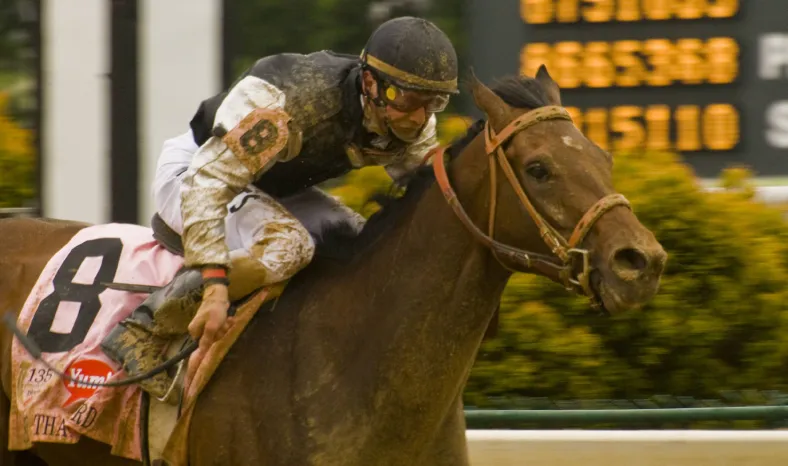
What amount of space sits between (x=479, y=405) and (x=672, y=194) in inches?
54.3

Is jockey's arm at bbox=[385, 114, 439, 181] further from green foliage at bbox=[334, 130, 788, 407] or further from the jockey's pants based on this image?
green foliage at bbox=[334, 130, 788, 407]

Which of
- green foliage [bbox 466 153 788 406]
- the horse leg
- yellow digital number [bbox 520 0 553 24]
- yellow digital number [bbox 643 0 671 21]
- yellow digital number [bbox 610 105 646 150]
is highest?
yellow digital number [bbox 643 0 671 21]

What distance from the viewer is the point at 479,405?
6230 millimetres

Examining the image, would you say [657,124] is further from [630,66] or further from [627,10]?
[627,10]

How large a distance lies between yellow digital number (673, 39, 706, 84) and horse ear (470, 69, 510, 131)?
13.8 feet

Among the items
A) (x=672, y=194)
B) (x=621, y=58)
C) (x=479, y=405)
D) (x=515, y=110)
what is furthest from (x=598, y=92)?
(x=515, y=110)

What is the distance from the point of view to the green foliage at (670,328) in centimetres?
617

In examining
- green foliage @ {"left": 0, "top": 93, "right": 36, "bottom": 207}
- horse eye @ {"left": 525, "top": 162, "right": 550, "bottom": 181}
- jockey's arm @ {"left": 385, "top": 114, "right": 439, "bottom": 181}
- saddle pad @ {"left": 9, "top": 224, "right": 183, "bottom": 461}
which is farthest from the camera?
green foliage @ {"left": 0, "top": 93, "right": 36, "bottom": 207}

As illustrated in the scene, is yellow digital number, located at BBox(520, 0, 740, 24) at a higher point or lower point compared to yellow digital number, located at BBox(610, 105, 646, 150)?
higher

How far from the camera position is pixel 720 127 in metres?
7.75

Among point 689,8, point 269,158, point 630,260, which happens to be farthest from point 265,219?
point 689,8

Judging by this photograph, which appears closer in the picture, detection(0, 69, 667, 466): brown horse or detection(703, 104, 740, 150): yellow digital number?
detection(0, 69, 667, 466): brown horse

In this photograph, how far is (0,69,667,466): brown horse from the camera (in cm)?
365

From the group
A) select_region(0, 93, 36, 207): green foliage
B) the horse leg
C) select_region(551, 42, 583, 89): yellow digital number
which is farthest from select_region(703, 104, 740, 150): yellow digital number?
the horse leg
